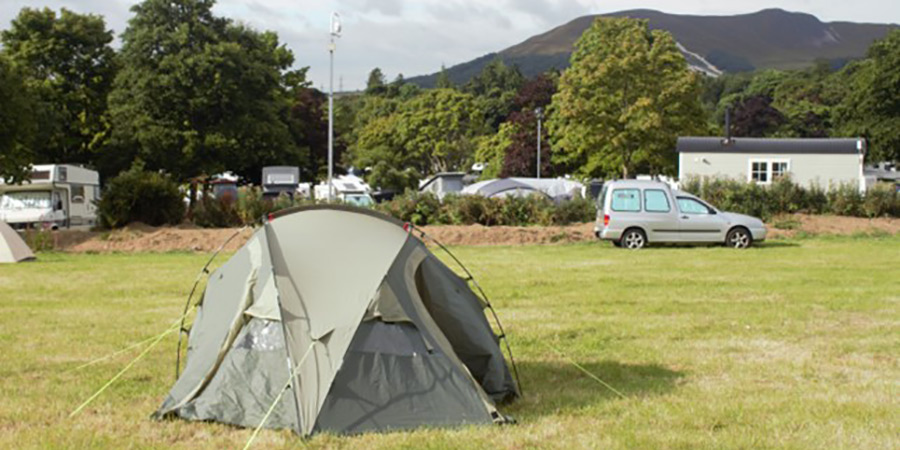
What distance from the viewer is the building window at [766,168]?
3884 centimetres

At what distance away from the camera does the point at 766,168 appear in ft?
129

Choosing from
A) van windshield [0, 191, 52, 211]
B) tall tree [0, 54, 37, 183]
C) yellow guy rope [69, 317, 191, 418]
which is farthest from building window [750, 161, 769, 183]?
yellow guy rope [69, 317, 191, 418]

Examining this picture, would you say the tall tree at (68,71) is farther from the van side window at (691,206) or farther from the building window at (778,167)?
the building window at (778,167)

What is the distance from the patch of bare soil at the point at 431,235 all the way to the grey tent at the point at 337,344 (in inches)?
617

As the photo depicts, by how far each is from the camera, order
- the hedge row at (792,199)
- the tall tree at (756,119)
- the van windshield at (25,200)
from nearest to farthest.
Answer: the hedge row at (792,199)
the van windshield at (25,200)
the tall tree at (756,119)

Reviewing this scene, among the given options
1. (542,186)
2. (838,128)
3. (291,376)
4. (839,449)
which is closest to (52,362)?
(291,376)

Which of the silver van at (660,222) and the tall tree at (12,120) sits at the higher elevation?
the tall tree at (12,120)

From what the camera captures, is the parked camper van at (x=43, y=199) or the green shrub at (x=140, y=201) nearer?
the green shrub at (x=140, y=201)

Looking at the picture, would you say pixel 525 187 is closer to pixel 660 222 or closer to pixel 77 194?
pixel 660 222

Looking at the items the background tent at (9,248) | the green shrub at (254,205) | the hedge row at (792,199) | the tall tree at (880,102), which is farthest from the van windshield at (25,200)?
the tall tree at (880,102)

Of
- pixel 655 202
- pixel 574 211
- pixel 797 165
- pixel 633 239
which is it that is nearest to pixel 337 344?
pixel 633 239

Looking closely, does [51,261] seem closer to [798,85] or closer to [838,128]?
[838,128]

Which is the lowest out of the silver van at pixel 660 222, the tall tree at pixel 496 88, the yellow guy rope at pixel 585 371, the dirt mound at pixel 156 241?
the yellow guy rope at pixel 585 371

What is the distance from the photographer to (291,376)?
683 cm
